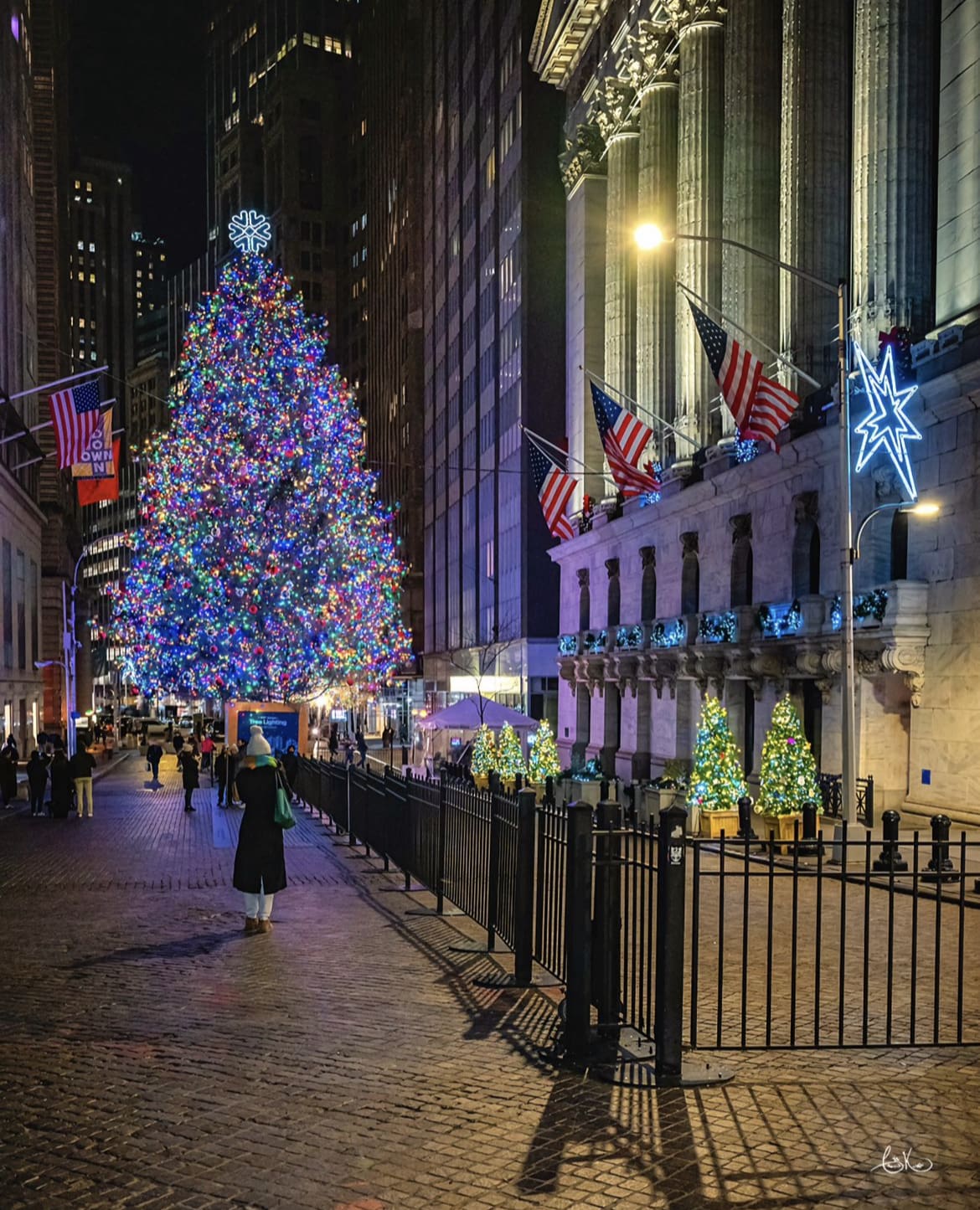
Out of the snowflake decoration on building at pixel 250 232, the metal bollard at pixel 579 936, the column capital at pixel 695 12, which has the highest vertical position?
the column capital at pixel 695 12

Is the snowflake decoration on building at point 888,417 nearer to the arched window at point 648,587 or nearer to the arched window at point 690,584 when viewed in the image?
the arched window at point 690,584

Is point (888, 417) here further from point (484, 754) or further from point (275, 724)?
point (275, 724)

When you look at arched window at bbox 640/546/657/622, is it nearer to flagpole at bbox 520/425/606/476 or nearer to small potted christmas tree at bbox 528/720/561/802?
flagpole at bbox 520/425/606/476

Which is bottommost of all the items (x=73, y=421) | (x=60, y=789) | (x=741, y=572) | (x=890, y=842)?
(x=60, y=789)

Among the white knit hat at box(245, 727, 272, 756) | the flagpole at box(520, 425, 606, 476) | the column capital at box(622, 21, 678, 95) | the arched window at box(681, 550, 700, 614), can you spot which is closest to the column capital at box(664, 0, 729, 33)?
the column capital at box(622, 21, 678, 95)

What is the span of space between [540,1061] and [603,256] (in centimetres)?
4783

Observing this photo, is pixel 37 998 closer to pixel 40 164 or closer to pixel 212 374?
pixel 212 374

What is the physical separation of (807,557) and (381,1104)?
2659 cm

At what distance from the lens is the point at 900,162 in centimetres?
2788

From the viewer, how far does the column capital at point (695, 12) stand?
38938 millimetres

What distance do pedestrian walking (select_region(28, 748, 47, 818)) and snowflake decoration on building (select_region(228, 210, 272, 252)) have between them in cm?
2892

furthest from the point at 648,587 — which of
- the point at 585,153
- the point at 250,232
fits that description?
the point at 250,232

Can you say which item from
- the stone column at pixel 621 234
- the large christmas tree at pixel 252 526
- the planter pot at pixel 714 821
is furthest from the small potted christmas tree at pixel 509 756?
the stone column at pixel 621 234

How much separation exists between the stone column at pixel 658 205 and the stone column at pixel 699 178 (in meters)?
2.69
